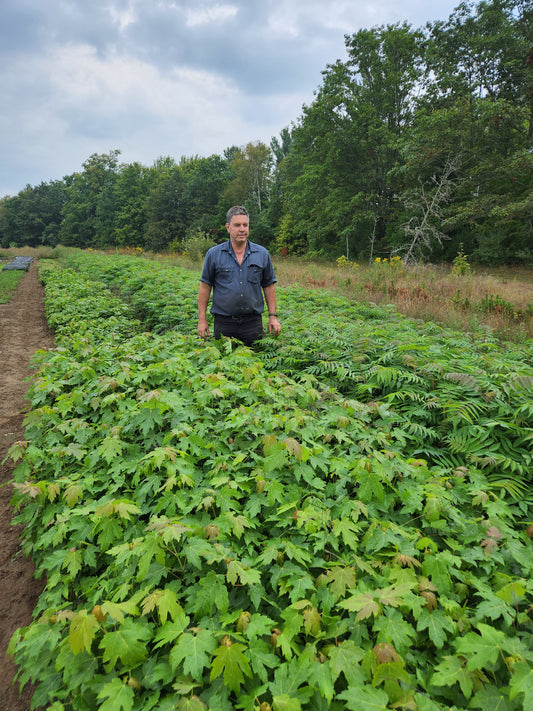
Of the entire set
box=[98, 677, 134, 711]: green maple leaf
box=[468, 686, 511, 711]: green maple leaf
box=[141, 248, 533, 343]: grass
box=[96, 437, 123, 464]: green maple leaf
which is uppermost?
box=[141, 248, 533, 343]: grass

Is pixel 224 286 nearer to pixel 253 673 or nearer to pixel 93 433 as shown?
pixel 93 433

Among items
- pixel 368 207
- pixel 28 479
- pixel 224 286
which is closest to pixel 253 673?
pixel 28 479

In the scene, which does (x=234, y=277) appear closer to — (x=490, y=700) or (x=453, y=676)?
(x=453, y=676)

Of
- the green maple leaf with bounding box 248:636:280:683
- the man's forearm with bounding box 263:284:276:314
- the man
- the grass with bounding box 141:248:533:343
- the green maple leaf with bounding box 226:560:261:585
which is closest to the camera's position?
the green maple leaf with bounding box 248:636:280:683

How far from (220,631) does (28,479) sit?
2.37m

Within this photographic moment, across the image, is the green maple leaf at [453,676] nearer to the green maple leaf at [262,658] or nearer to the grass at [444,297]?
the green maple leaf at [262,658]

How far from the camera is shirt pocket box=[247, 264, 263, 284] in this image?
14.8 feet

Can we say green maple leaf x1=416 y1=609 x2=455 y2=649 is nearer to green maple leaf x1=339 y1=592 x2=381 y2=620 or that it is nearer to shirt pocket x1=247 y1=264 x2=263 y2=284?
green maple leaf x1=339 y1=592 x2=381 y2=620

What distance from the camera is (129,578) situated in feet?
6.31

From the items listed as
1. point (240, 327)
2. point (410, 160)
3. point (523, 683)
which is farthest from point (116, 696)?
point (410, 160)

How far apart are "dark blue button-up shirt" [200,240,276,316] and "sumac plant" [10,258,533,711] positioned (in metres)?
1.66

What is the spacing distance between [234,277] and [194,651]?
377 cm

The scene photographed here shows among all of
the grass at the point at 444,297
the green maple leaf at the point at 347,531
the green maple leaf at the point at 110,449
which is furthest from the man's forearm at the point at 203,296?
the grass at the point at 444,297

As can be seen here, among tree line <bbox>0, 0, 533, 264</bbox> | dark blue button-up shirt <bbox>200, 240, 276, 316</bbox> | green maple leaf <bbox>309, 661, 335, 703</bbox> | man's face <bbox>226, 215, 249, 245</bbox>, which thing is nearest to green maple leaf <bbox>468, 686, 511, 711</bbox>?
green maple leaf <bbox>309, 661, 335, 703</bbox>
